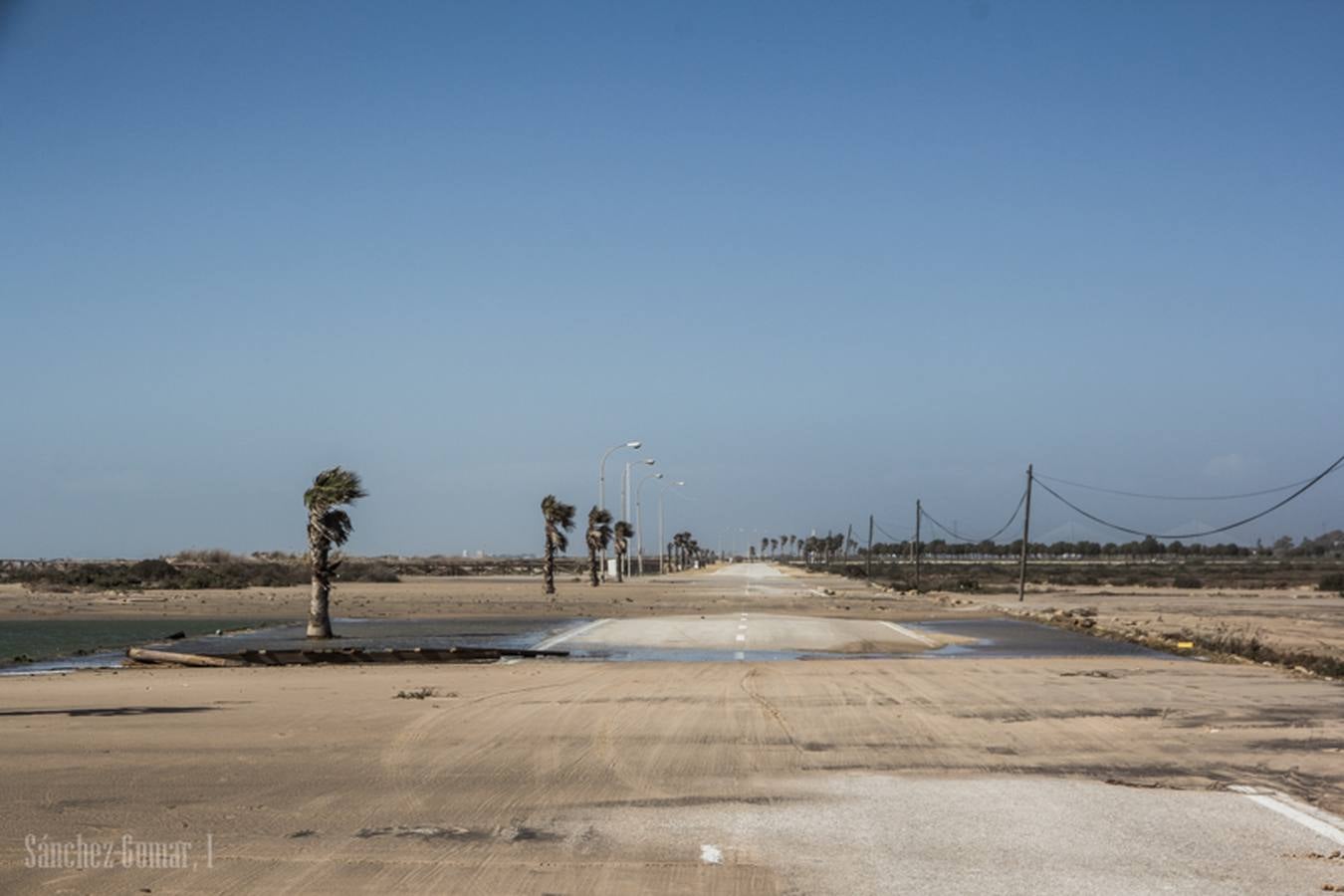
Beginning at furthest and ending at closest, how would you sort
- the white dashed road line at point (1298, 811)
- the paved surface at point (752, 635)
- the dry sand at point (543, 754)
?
the paved surface at point (752, 635) < the white dashed road line at point (1298, 811) < the dry sand at point (543, 754)

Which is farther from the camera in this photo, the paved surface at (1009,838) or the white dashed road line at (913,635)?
the white dashed road line at (913,635)

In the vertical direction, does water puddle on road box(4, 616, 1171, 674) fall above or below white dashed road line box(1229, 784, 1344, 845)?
below

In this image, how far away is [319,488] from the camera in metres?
34.1

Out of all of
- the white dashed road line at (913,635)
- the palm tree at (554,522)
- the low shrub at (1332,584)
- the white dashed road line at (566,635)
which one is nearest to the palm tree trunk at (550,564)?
the palm tree at (554,522)

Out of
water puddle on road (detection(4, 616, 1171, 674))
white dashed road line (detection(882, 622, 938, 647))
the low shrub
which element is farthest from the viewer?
the low shrub

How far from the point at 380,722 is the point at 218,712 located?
229 centimetres

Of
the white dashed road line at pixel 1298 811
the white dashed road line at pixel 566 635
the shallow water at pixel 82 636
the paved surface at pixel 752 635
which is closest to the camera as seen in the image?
the white dashed road line at pixel 1298 811

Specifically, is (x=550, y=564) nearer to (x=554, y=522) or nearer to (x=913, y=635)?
(x=554, y=522)

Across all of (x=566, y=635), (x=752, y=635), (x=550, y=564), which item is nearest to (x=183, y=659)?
(x=566, y=635)

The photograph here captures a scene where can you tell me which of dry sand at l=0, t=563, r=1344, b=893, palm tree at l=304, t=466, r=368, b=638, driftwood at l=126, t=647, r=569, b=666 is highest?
palm tree at l=304, t=466, r=368, b=638

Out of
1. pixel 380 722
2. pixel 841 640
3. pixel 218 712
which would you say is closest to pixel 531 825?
pixel 380 722

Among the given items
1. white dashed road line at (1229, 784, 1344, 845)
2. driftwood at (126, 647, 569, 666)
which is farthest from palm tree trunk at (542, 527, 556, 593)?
white dashed road line at (1229, 784, 1344, 845)

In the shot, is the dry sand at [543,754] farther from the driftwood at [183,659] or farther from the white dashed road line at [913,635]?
the white dashed road line at [913,635]

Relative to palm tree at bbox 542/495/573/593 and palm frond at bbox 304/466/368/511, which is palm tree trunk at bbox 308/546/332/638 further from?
palm tree at bbox 542/495/573/593
